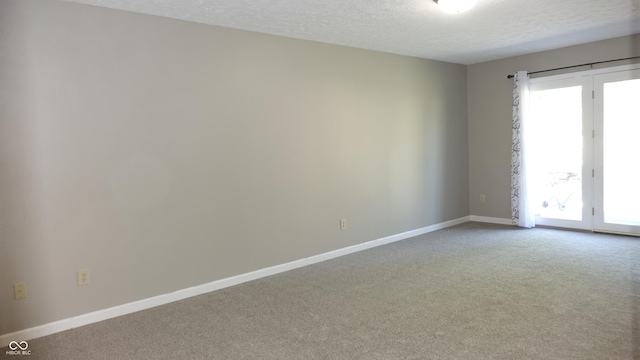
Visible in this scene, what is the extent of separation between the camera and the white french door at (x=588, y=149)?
16.8 feet

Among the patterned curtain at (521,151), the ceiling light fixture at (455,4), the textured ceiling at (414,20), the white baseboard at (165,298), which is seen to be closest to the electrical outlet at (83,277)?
the white baseboard at (165,298)

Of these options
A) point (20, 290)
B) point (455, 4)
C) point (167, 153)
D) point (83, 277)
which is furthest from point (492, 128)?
point (20, 290)

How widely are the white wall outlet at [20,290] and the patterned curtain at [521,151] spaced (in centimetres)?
587

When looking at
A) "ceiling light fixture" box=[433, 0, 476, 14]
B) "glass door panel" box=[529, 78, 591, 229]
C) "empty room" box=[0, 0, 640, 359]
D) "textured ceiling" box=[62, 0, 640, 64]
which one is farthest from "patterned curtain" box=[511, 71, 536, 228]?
"ceiling light fixture" box=[433, 0, 476, 14]

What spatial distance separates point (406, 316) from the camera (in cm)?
306

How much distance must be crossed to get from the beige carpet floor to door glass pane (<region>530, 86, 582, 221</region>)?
1.28 m

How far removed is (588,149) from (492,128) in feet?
4.42

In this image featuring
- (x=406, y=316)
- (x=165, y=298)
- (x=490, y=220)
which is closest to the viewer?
(x=406, y=316)

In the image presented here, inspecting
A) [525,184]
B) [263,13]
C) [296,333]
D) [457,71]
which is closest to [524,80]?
[457,71]

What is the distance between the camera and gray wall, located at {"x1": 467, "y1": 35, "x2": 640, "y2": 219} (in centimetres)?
614

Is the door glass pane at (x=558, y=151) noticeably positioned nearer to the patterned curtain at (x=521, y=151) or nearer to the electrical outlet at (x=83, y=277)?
the patterned curtain at (x=521, y=151)

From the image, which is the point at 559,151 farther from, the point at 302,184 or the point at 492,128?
the point at 302,184

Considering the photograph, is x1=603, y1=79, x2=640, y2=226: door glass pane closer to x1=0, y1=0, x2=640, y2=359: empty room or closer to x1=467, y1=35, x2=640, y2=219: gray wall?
x1=0, y1=0, x2=640, y2=359: empty room

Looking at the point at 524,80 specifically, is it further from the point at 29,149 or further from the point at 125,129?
the point at 29,149
